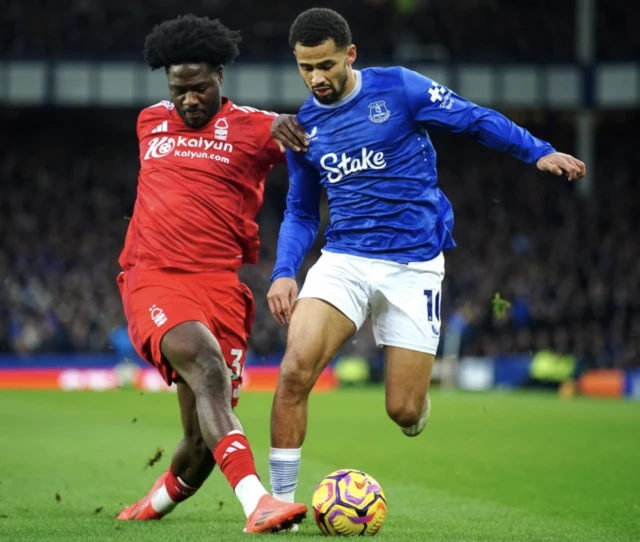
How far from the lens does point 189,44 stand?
685 cm

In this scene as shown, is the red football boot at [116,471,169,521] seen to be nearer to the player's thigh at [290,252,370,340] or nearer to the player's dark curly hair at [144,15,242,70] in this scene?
the player's thigh at [290,252,370,340]

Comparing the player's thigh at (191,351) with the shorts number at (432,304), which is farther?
the shorts number at (432,304)

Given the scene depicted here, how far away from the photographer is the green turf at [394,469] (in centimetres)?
679

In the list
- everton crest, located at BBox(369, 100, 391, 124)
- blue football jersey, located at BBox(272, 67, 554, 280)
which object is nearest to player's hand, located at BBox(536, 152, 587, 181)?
blue football jersey, located at BBox(272, 67, 554, 280)

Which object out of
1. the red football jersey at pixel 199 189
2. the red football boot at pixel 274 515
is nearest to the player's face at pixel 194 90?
the red football jersey at pixel 199 189

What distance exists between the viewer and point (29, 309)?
2872 cm

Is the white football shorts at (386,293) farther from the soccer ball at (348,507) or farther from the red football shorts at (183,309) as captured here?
the soccer ball at (348,507)

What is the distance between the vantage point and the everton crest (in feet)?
22.3

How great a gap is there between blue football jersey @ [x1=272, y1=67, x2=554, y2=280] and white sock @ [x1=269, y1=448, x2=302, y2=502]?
105 centimetres

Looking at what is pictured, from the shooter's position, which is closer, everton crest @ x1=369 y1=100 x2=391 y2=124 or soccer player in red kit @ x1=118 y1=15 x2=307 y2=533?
soccer player in red kit @ x1=118 y1=15 x2=307 y2=533

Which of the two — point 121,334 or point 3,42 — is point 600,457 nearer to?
point 121,334

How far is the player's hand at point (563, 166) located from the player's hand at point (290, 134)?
1405 mm

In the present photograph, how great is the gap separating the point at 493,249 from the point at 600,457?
811 inches

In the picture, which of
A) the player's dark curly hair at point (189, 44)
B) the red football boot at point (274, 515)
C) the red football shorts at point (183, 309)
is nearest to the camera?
the red football boot at point (274, 515)
